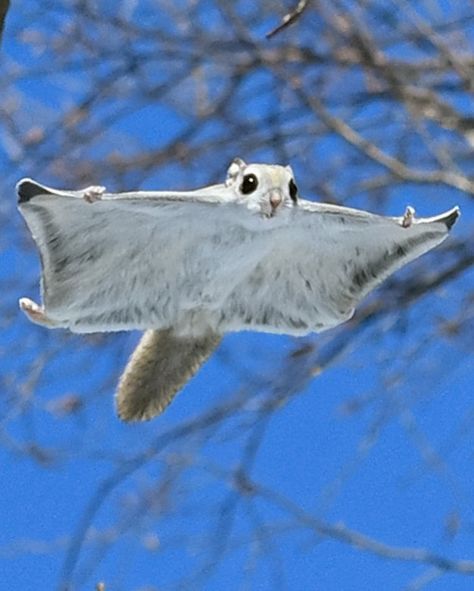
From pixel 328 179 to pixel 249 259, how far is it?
2.40m

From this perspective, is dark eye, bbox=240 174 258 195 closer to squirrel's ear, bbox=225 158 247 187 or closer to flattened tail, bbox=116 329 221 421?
squirrel's ear, bbox=225 158 247 187

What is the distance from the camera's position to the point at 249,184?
2.60ft

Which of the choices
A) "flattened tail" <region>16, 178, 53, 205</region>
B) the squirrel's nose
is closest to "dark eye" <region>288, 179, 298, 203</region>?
the squirrel's nose

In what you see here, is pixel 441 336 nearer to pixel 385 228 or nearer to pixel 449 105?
pixel 449 105

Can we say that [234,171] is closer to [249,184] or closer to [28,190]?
[249,184]

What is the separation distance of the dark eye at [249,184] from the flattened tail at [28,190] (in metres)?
0.11

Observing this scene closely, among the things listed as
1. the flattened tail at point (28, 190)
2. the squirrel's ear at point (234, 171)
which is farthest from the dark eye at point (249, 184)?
the flattened tail at point (28, 190)

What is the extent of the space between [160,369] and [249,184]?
0.22 meters

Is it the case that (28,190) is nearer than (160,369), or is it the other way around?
(28,190)

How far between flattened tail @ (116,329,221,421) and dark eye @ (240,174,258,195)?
0.59ft

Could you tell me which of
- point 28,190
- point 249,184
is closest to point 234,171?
point 249,184

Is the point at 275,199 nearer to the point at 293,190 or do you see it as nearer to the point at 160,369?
the point at 293,190

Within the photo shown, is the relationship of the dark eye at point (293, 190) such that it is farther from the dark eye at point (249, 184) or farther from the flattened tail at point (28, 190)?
the flattened tail at point (28, 190)

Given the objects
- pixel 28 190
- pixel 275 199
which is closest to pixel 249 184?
pixel 275 199
